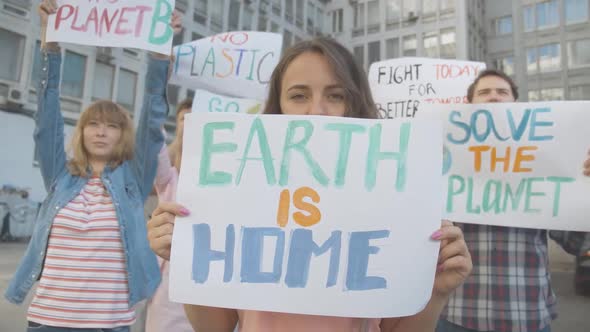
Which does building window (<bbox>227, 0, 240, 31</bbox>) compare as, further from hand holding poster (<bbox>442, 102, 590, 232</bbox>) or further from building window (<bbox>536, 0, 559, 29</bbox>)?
hand holding poster (<bbox>442, 102, 590, 232</bbox>)

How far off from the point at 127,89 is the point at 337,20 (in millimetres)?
17597

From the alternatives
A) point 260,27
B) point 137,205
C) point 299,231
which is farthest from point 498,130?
point 260,27

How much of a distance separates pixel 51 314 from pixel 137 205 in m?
0.58

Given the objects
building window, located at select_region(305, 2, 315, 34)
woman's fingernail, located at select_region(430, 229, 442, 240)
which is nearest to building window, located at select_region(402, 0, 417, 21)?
building window, located at select_region(305, 2, 315, 34)

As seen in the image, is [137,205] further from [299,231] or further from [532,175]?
[532,175]

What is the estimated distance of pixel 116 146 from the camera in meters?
2.26

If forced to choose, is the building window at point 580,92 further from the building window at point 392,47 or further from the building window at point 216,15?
the building window at point 216,15

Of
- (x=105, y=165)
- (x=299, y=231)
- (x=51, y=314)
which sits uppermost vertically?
(x=105, y=165)

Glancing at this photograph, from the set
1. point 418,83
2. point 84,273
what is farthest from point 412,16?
point 84,273

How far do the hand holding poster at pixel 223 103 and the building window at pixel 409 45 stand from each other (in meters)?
26.9

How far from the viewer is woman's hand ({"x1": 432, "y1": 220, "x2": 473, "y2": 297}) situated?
1.12 m

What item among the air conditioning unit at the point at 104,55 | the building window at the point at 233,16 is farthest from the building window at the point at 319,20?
the air conditioning unit at the point at 104,55

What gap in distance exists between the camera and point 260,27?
2592 cm

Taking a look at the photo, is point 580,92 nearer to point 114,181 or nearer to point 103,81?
point 103,81
